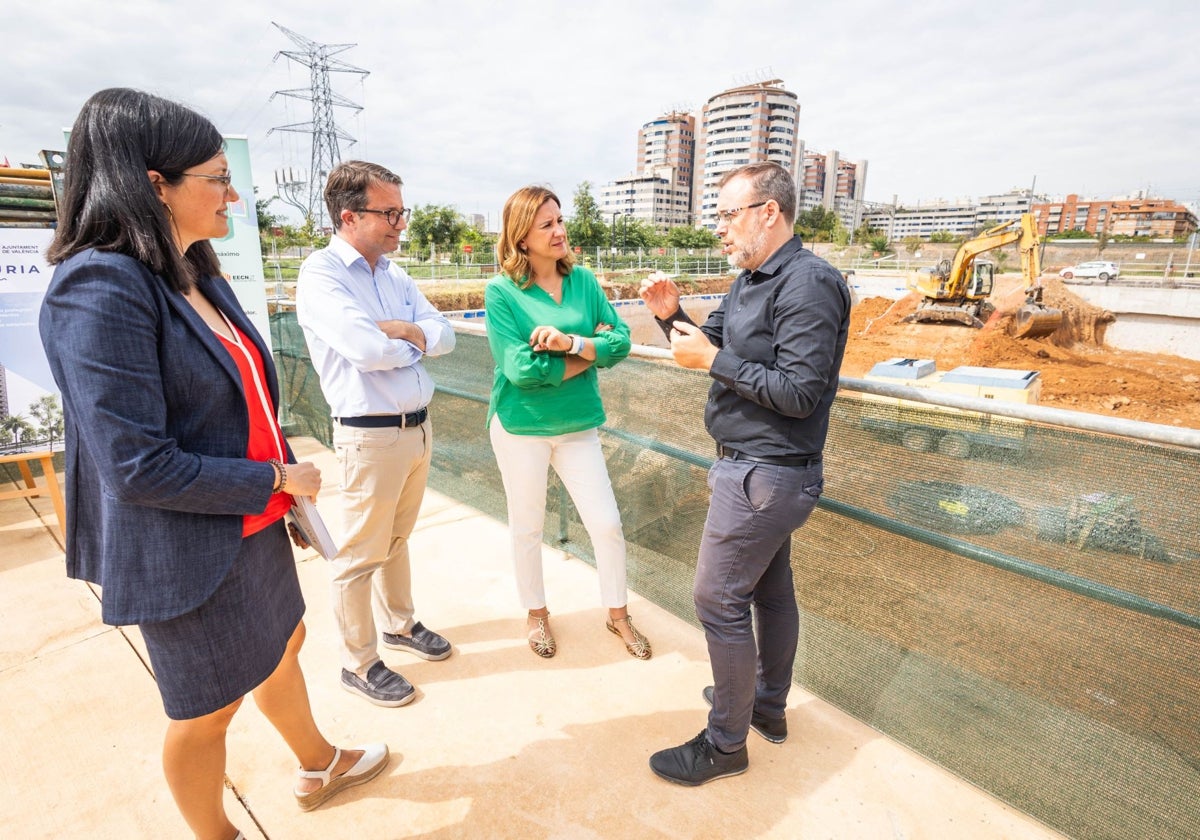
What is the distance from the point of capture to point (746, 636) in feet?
6.13

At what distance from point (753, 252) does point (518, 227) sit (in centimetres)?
97

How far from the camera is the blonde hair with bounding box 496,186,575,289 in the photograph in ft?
7.68

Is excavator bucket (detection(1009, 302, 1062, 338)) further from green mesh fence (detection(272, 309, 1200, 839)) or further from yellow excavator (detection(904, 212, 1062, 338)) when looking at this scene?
green mesh fence (detection(272, 309, 1200, 839))

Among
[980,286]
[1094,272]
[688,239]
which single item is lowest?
[980,286]

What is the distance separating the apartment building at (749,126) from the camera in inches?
3812

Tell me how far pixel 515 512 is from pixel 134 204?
172cm

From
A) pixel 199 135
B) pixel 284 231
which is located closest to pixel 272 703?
pixel 199 135

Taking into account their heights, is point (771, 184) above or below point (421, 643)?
above

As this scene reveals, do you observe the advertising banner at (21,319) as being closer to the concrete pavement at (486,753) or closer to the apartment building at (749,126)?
the concrete pavement at (486,753)

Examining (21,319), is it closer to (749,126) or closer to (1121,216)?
(749,126)

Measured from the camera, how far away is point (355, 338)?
203cm

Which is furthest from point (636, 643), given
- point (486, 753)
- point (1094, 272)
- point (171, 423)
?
point (1094, 272)

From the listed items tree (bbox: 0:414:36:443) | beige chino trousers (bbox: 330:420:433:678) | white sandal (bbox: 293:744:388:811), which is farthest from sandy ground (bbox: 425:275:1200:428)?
tree (bbox: 0:414:36:443)

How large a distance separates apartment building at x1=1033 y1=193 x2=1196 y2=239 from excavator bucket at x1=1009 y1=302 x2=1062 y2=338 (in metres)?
72.5
